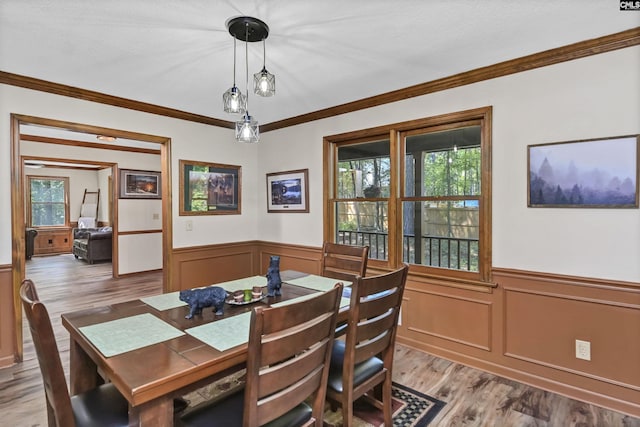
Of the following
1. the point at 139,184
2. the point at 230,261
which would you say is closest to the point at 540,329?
the point at 230,261

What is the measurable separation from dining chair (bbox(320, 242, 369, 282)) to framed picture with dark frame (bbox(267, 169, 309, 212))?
4.20 ft

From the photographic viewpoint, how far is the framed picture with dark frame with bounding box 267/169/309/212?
4016 mm

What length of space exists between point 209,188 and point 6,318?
7.19 feet

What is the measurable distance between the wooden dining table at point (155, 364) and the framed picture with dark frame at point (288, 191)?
7.76ft

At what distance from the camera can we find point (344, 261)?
272 centimetres

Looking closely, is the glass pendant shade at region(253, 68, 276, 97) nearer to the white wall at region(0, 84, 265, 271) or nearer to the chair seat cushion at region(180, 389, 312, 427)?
the chair seat cushion at region(180, 389, 312, 427)

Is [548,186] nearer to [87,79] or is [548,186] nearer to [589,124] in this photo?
[589,124]

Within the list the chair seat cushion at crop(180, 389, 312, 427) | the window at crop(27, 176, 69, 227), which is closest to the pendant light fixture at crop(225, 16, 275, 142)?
the chair seat cushion at crop(180, 389, 312, 427)

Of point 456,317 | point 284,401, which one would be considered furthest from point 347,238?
point 284,401

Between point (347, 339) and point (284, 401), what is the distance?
1.44 feet

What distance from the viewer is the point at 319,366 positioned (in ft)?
4.50

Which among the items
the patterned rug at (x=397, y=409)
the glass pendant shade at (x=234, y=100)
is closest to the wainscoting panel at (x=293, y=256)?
the patterned rug at (x=397, y=409)

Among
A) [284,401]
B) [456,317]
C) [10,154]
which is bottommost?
[456,317]

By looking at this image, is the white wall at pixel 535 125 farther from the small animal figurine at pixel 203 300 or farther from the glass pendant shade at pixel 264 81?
the small animal figurine at pixel 203 300
